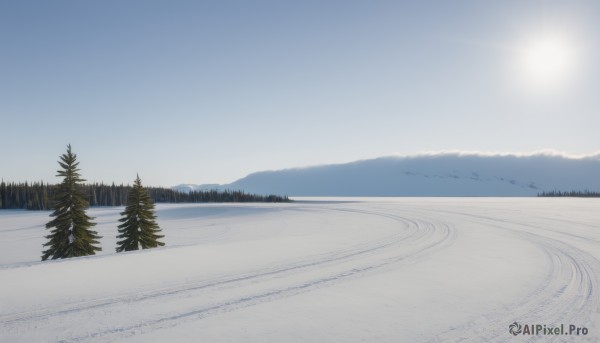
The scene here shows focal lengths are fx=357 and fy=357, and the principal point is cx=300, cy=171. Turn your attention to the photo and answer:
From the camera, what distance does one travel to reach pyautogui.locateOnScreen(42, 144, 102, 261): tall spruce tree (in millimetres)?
22234

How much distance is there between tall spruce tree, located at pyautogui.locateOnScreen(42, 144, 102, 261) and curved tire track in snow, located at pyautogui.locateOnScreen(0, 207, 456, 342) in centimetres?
1747

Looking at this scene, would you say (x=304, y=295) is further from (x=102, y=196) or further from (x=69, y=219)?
(x=102, y=196)

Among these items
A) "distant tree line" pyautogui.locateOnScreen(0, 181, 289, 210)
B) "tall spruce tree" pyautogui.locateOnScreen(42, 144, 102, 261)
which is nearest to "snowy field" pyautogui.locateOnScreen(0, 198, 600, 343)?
"tall spruce tree" pyautogui.locateOnScreen(42, 144, 102, 261)

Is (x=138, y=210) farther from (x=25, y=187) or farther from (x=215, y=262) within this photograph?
(x=25, y=187)

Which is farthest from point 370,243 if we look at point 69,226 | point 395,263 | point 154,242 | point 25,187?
point 25,187

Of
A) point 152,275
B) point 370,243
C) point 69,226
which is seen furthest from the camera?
point 69,226

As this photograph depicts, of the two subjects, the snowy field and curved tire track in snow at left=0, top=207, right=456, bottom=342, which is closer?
the snowy field

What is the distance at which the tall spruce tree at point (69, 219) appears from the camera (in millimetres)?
22234

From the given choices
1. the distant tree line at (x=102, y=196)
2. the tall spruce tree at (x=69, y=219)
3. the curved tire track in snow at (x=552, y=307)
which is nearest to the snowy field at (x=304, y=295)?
the curved tire track in snow at (x=552, y=307)

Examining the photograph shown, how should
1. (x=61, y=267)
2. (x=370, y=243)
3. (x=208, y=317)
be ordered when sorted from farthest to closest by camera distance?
(x=370, y=243)
(x=61, y=267)
(x=208, y=317)

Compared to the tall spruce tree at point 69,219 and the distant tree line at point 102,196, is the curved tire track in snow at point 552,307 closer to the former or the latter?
the tall spruce tree at point 69,219

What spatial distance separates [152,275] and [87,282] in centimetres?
148

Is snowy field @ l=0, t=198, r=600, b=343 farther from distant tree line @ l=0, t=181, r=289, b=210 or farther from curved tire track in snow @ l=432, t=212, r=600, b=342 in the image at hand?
distant tree line @ l=0, t=181, r=289, b=210

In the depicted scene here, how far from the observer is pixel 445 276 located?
9.51 m
